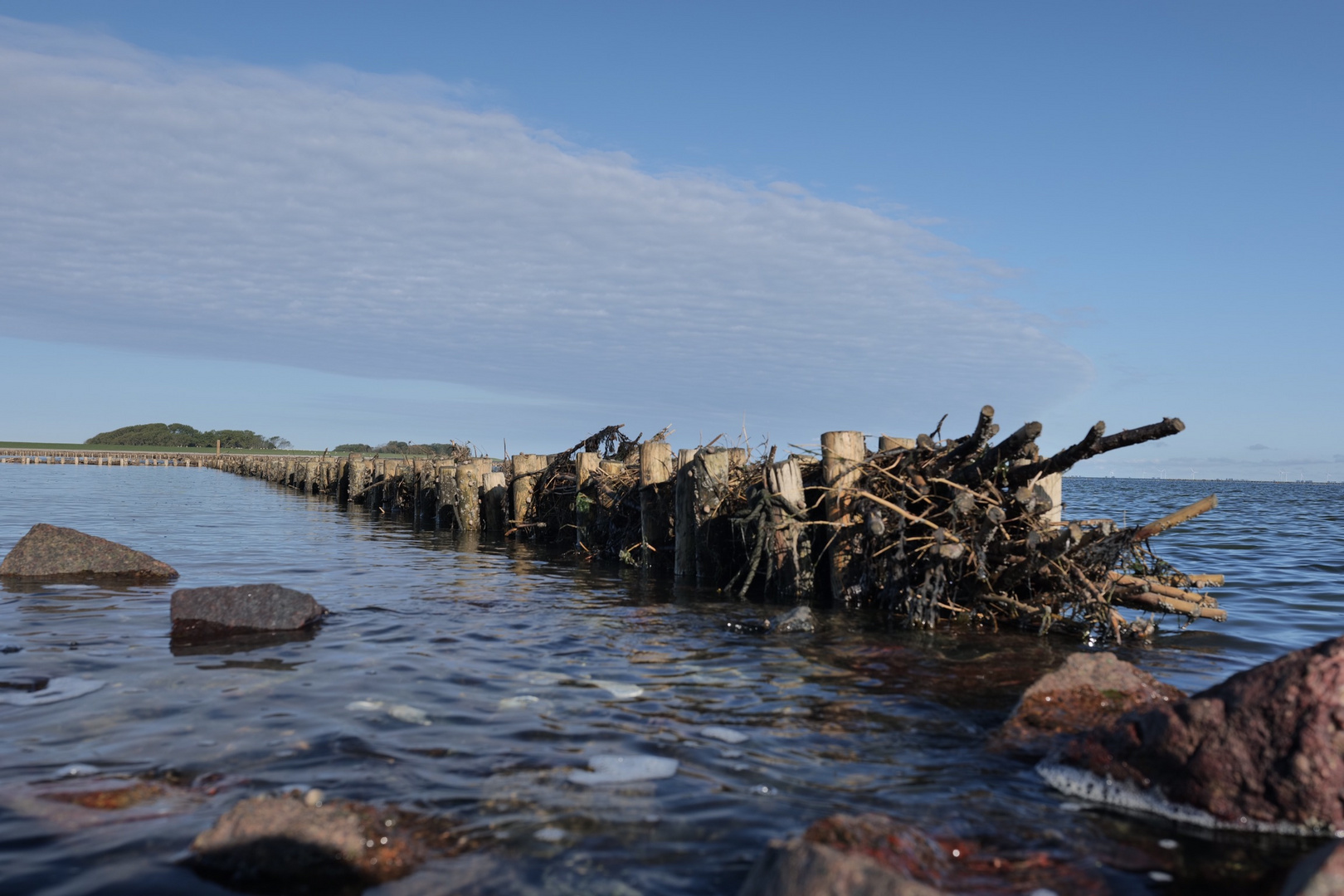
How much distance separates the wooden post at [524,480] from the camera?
17.6 meters

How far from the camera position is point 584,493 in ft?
49.4

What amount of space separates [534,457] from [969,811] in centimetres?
1445

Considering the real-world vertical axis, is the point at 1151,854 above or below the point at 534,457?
below

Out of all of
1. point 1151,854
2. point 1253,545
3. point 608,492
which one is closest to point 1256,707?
point 1151,854

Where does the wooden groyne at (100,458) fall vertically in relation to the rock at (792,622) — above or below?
above

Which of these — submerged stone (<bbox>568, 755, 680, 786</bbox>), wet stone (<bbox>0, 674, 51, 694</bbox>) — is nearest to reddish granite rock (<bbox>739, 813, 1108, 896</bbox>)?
submerged stone (<bbox>568, 755, 680, 786</bbox>)

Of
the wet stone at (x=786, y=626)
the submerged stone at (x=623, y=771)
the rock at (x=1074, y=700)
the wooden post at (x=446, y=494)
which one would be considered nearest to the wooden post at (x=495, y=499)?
the wooden post at (x=446, y=494)

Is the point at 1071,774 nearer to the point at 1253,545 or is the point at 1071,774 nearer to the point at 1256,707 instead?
the point at 1256,707

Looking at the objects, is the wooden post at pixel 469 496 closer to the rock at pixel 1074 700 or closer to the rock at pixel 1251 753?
the rock at pixel 1074 700

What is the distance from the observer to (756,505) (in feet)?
33.7

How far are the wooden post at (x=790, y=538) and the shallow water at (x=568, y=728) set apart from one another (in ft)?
2.71

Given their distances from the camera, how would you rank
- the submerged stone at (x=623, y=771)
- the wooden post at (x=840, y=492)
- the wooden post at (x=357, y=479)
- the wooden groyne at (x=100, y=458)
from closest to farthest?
the submerged stone at (x=623, y=771)
the wooden post at (x=840, y=492)
the wooden post at (x=357, y=479)
the wooden groyne at (x=100, y=458)

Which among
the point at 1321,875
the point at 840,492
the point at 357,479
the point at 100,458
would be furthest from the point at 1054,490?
the point at 100,458

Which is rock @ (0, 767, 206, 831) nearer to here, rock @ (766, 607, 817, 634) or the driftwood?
rock @ (766, 607, 817, 634)
